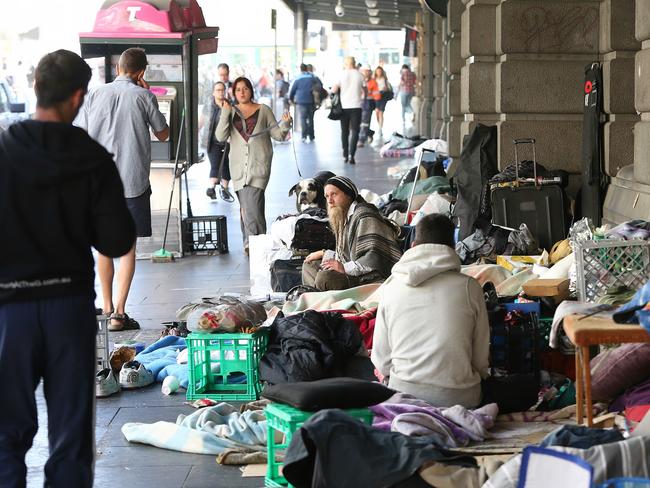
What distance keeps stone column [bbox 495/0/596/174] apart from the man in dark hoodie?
7.62 metres

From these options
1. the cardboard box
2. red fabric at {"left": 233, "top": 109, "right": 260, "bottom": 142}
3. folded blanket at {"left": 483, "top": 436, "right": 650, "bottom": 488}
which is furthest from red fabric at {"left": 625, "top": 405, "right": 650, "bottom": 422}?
red fabric at {"left": 233, "top": 109, "right": 260, "bottom": 142}

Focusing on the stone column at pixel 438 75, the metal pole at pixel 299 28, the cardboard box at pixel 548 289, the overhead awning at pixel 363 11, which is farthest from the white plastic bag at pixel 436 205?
the metal pole at pixel 299 28

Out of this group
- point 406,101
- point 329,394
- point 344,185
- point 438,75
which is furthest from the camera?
point 406,101

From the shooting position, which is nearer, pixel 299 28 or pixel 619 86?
pixel 619 86

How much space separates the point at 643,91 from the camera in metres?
8.18

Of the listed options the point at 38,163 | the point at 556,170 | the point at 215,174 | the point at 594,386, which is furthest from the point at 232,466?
the point at 215,174

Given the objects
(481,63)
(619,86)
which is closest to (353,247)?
(619,86)

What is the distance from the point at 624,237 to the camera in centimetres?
712

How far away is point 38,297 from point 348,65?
895 inches

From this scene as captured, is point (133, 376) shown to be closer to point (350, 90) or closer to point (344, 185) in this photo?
point (344, 185)

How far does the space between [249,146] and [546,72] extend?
3.12 m

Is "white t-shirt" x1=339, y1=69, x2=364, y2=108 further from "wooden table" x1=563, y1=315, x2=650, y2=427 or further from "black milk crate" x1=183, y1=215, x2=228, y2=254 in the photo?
"wooden table" x1=563, y1=315, x2=650, y2=427

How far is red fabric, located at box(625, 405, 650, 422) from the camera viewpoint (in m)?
5.51

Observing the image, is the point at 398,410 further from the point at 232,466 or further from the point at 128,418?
the point at 128,418
